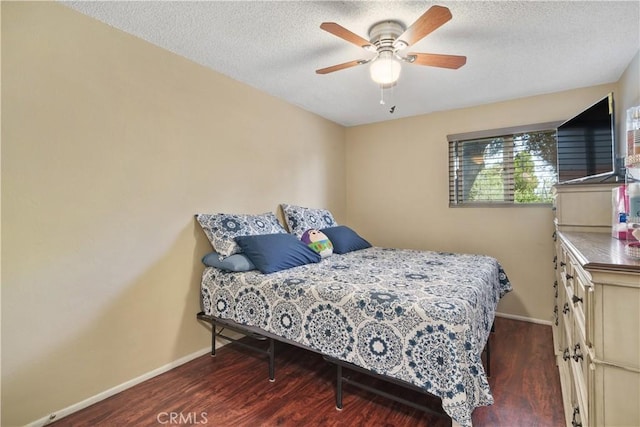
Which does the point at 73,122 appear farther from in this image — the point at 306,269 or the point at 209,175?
the point at 306,269

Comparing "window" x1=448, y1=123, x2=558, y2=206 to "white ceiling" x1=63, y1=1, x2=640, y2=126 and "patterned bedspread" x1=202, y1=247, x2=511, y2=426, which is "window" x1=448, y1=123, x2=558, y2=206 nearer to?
"white ceiling" x1=63, y1=1, x2=640, y2=126

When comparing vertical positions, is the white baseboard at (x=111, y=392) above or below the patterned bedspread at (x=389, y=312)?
below

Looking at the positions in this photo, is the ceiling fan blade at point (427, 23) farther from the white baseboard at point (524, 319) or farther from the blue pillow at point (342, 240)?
the white baseboard at point (524, 319)

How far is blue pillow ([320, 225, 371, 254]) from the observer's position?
3.14m

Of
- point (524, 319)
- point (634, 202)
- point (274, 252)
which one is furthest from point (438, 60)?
point (524, 319)

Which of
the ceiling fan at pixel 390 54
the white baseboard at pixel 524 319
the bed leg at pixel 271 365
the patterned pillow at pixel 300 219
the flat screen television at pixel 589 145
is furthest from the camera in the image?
the patterned pillow at pixel 300 219

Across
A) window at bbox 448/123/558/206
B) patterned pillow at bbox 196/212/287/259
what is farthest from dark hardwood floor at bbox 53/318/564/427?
window at bbox 448/123/558/206

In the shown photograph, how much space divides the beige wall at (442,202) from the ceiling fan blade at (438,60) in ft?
5.78

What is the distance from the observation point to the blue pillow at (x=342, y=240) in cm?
314

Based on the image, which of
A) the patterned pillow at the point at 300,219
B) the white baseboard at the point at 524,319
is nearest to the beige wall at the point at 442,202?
the white baseboard at the point at 524,319

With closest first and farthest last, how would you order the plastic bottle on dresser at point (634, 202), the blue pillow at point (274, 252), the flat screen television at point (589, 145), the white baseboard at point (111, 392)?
the plastic bottle on dresser at point (634, 202), the white baseboard at point (111, 392), the flat screen television at point (589, 145), the blue pillow at point (274, 252)

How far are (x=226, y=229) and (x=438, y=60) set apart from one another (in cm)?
196

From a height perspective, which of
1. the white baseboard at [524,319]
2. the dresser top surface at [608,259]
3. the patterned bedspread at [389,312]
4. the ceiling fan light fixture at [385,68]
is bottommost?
the white baseboard at [524,319]

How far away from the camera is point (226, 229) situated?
8.13 feet
